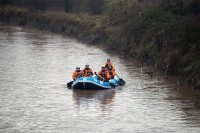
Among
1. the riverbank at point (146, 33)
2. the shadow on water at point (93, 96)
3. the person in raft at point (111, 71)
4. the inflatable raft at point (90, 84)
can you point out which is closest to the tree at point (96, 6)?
the riverbank at point (146, 33)

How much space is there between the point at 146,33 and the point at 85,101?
13274 mm

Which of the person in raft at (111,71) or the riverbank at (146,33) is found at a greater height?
the riverbank at (146,33)

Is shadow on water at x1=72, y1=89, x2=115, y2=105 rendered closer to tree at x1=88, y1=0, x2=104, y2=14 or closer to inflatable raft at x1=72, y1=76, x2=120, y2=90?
inflatable raft at x1=72, y1=76, x2=120, y2=90

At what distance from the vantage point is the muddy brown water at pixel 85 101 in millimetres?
18438

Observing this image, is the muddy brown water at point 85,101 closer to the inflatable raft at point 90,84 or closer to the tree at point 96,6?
the inflatable raft at point 90,84

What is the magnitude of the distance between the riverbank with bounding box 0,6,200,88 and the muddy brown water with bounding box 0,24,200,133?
3.42ft

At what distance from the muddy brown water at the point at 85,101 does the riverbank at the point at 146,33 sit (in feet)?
3.42

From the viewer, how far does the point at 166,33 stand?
31875 mm

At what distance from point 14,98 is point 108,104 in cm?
473

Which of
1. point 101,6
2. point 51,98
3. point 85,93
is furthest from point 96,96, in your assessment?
point 101,6

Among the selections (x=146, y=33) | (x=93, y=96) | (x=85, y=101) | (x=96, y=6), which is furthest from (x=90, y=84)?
(x=96, y=6)

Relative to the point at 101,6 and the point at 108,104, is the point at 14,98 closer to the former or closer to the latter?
the point at 108,104

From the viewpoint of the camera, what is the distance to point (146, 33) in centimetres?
3469

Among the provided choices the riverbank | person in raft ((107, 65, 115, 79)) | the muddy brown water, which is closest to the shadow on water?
the muddy brown water
